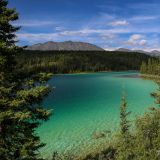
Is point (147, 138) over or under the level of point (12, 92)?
under

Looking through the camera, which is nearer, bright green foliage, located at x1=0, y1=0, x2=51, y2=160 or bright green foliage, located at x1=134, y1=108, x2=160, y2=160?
bright green foliage, located at x1=0, y1=0, x2=51, y2=160

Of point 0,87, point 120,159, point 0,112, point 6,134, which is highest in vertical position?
point 0,87

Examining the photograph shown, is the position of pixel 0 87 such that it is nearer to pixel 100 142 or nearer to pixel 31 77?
pixel 31 77

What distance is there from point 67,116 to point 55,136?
1832 centimetres

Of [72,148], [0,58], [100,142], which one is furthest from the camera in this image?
[100,142]

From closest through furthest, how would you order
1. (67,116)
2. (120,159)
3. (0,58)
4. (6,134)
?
1. (0,58)
2. (6,134)
3. (120,159)
4. (67,116)

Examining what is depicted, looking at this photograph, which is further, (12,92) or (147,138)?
(147,138)

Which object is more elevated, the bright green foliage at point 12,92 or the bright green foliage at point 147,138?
the bright green foliage at point 12,92

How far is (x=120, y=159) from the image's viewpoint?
→ 27.3 metres

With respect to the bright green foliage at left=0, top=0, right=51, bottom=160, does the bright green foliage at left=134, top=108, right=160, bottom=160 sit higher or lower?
lower

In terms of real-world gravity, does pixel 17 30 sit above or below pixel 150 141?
above

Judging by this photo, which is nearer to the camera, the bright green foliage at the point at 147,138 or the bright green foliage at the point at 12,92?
the bright green foliage at the point at 12,92

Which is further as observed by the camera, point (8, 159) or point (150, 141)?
point (150, 141)

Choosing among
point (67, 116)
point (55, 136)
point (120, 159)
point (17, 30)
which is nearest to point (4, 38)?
point (17, 30)
